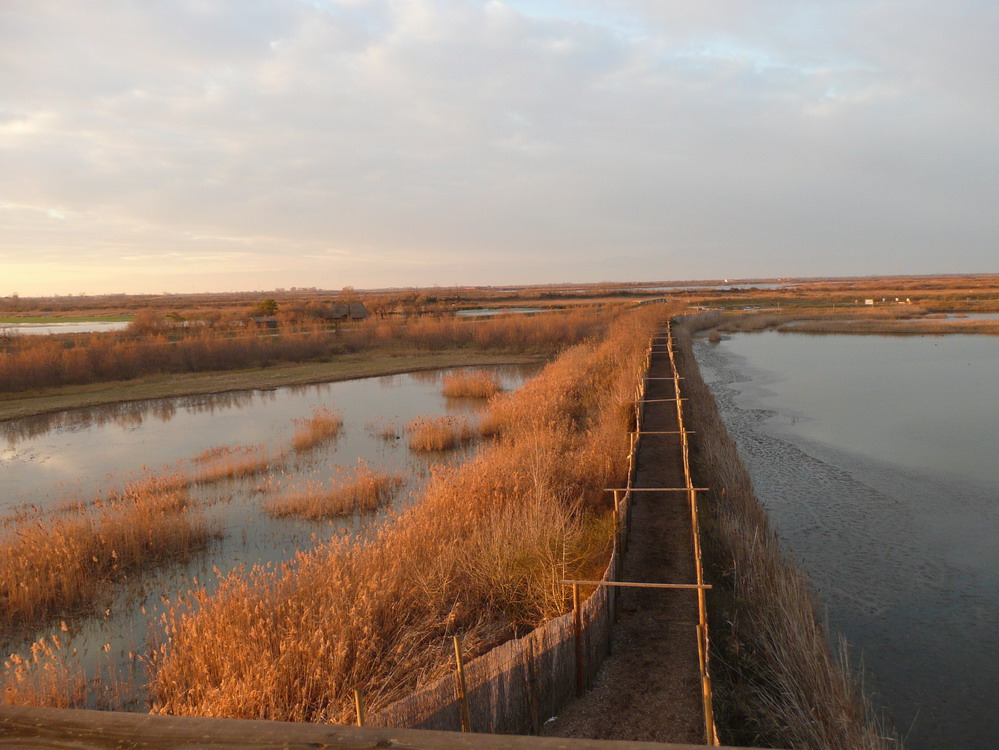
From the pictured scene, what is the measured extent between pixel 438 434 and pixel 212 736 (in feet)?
43.3

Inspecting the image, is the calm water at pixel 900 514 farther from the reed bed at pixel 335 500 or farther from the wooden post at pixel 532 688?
the reed bed at pixel 335 500

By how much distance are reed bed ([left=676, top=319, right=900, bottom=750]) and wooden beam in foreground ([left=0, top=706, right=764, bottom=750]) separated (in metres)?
3.78

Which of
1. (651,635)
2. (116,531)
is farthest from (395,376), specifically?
(651,635)

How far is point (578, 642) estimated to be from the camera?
4547mm

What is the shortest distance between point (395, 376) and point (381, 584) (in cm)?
2215

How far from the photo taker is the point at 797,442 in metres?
14.9

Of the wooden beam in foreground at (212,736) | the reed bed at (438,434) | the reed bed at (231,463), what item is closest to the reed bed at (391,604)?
the wooden beam in foreground at (212,736)

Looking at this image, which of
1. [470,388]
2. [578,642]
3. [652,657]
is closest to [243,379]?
[470,388]

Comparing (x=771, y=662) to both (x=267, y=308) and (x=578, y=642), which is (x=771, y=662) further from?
(x=267, y=308)

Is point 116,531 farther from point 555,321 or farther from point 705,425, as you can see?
point 555,321

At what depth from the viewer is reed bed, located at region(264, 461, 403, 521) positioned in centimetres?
1017

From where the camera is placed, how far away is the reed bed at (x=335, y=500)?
10.2m

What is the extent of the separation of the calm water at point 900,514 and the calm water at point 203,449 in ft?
20.7

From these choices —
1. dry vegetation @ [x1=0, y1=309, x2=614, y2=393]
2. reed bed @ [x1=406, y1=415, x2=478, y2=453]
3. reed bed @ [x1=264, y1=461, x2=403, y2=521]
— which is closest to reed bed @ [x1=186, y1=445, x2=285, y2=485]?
reed bed @ [x1=264, y1=461, x2=403, y2=521]
